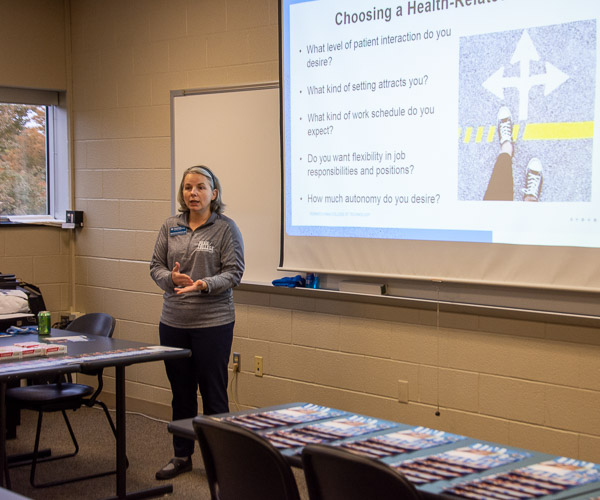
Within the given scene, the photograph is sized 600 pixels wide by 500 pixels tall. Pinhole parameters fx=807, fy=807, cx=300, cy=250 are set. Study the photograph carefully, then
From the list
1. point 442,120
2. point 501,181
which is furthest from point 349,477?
point 442,120

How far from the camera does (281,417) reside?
2551mm

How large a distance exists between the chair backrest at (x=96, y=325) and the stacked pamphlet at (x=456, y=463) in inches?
99.3

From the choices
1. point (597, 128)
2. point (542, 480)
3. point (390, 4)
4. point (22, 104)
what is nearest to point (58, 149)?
point (22, 104)

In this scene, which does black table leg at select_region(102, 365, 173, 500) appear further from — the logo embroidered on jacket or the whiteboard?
the whiteboard

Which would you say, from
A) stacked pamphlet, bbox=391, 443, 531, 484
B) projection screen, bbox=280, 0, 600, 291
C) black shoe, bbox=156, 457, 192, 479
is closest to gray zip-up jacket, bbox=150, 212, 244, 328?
projection screen, bbox=280, 0, 600, 291

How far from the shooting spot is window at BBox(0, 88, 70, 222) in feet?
19.1

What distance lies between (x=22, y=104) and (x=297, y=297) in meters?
2.75

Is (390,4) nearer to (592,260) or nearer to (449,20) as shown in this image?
(449,20)

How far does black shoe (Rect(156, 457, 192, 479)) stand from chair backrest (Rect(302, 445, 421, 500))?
2.29 m

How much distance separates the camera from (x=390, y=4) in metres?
3.91

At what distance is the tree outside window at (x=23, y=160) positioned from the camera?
581cm

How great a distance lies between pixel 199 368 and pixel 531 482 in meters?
2.37

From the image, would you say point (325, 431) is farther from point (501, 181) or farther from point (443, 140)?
point (443, 140)

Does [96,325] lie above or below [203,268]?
below
